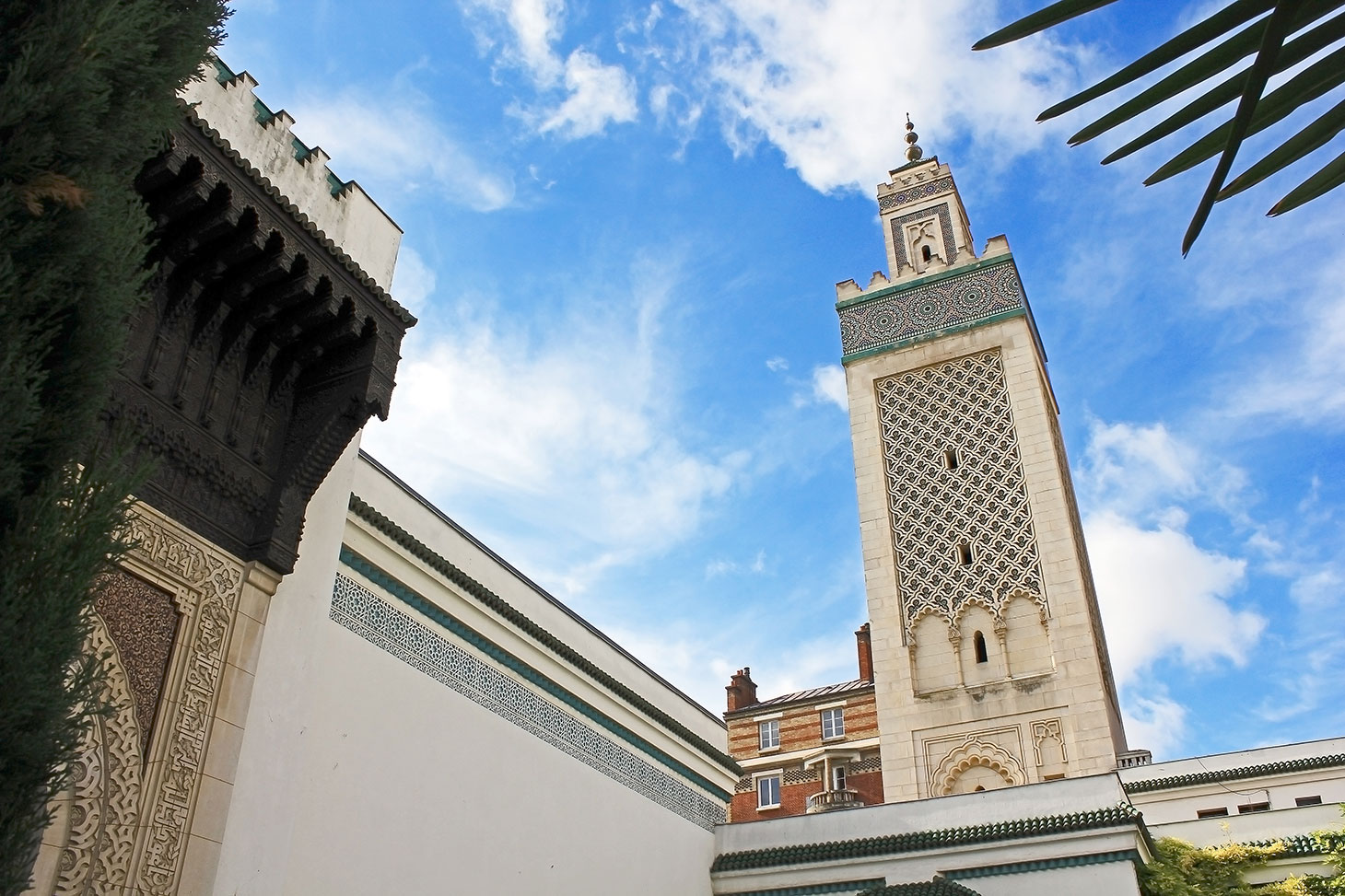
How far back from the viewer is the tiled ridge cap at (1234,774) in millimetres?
9883

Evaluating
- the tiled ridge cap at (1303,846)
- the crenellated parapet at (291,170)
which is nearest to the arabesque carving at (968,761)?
the tiled ridge cap at (1303,846)

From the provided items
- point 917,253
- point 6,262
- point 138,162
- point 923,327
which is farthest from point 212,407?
point 917,253

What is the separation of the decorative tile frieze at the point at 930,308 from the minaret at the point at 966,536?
0.06ft

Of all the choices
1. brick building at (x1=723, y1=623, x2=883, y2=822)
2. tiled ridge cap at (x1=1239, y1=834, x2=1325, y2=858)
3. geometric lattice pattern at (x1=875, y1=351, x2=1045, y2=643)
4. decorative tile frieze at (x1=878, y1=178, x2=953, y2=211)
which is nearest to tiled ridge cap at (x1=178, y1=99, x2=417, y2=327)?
tiled ridge cap at (x1=1239, y1=834, x2=1325, y2=858)

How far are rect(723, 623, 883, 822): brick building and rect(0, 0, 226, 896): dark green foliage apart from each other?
13.5 meters

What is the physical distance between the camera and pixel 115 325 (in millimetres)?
2248

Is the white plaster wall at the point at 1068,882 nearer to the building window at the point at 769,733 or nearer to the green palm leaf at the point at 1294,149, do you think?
the green palm leaf at the point at 1294,149

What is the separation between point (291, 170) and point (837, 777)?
12.4 m

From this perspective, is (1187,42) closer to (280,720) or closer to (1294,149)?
(1294,149)

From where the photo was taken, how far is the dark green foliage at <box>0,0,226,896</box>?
193 cm

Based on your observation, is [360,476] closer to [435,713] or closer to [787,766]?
[435,713]

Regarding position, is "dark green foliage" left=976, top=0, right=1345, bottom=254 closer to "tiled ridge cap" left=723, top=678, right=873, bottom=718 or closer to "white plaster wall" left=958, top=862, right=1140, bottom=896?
"white plaster wall" left=958, top=862, right=1140, bottom=896

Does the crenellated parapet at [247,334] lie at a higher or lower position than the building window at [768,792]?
lower

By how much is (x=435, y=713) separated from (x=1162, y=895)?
450 cm
